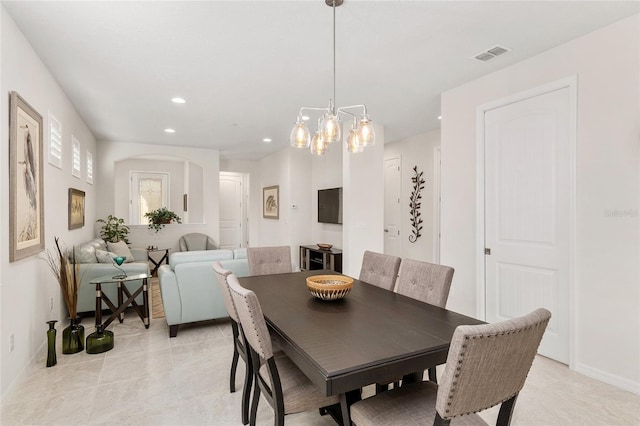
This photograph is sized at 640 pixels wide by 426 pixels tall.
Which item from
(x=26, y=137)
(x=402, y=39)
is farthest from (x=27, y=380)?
(x=402, y=39)

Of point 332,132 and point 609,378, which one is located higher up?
point 332,132

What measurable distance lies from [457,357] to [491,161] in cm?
266

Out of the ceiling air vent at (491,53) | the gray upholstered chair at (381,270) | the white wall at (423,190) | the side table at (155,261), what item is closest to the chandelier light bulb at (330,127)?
the gray upholstered chair at (381,270)

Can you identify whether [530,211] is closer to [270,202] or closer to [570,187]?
[570,187]

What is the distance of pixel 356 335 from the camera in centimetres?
150

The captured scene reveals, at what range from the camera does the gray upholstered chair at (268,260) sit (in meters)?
3.13

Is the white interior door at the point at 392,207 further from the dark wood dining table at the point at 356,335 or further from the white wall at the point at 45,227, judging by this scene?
the white wall at the point at 45,227

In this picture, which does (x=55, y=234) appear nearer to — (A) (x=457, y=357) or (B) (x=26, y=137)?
(B) (x=26, y=137)

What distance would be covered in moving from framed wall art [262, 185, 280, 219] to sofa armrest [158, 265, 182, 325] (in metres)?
4.18

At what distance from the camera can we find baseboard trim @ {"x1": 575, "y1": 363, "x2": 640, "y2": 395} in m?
2.30

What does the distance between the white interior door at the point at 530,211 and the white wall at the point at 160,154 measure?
551 centimetres

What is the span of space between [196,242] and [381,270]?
5.29 metres

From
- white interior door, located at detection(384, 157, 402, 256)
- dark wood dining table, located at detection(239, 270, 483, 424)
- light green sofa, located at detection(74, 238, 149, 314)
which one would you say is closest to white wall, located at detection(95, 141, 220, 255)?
light green sofa, located at detection(74, 238, 149, 314)

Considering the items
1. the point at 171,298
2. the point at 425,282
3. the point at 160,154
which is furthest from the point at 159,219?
the point at 425,282
